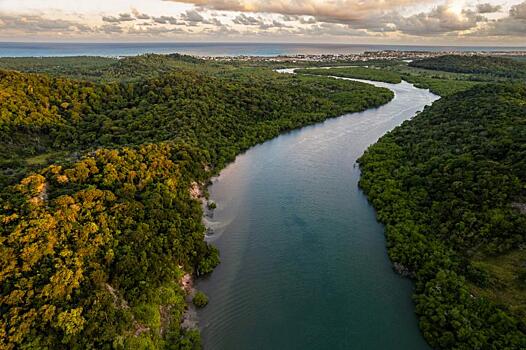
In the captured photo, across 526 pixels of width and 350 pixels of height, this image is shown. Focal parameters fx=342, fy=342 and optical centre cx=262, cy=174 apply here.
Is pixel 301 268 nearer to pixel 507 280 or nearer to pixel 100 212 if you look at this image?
pixel 507 280

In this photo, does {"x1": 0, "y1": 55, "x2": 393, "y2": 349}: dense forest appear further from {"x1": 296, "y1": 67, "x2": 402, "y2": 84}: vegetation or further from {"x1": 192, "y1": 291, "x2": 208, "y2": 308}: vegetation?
{"x1": 296, "y1": 67, "x2": 402, "y2": 84}: vegetation

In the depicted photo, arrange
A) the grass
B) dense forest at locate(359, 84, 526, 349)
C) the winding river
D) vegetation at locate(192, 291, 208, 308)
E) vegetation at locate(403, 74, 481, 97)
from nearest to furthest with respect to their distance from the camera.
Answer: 1. dense forest at locate(359, 84, 526, 349)
2. the grass
3. the winding river
4. vegetation at locate(192, 291, 208, 308)
5. vegetation at locate(403, 74, 481, 97)

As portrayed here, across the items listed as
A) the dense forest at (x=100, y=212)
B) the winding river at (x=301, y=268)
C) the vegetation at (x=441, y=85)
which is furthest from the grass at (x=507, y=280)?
the vegetation at (x=441, y=85)

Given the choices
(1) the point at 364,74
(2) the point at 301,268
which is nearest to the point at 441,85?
(1) the point at 364,74

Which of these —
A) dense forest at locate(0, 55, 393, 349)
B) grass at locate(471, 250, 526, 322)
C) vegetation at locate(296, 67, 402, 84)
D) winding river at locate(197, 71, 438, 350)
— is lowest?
winding river at locate(197, 71, 438, 350)

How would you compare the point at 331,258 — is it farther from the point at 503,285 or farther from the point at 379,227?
the point at 503,285

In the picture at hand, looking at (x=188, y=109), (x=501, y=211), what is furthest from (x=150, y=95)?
(x=501, y=211)

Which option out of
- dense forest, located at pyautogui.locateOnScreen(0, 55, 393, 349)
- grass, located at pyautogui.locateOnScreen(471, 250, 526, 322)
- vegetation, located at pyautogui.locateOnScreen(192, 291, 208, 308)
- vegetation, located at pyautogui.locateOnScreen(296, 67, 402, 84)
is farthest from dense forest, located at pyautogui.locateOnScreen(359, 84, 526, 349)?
vegetation, located at pyautogui.locateOnScreen(296, 67, 402, 84)
